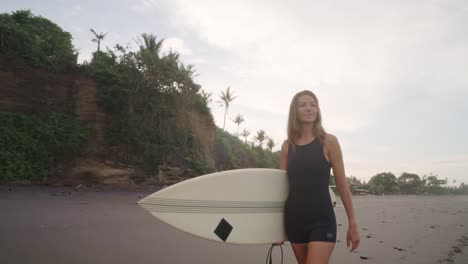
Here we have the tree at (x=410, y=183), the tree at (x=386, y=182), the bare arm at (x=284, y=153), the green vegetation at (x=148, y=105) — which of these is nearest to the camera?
the bare arm at (x=284, y=153)

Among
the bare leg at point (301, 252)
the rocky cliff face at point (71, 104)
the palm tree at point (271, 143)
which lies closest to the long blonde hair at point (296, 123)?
the bare leg at point (301, 252)

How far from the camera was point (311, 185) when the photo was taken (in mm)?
1995

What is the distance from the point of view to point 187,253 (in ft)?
10.6

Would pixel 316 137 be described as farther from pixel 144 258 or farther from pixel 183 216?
pixel 144 258

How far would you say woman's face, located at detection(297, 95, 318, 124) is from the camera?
215 cm

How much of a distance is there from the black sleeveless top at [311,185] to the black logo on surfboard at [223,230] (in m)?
0.64

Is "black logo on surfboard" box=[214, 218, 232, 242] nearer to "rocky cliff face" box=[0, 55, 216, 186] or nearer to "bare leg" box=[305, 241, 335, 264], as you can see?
"bare leg" box=[305, 241, 335, 264]

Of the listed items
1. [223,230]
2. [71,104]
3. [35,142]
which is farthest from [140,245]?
[71,104]

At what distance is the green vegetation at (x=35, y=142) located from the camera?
11188 mm

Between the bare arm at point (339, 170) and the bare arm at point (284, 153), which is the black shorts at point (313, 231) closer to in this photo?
the bare arm at point (339, 170)

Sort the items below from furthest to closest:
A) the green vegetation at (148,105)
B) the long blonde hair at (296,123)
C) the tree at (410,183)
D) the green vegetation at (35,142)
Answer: the tree at (410,183)
the green vegetation at (148,105)
the green vegetation at (35,142)
the long blonde hair at (296,123)

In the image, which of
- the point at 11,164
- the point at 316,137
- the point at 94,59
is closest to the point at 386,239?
the point at 316,137

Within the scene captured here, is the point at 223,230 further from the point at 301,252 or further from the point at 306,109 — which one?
the point at 306,109

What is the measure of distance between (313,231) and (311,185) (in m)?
0.31
